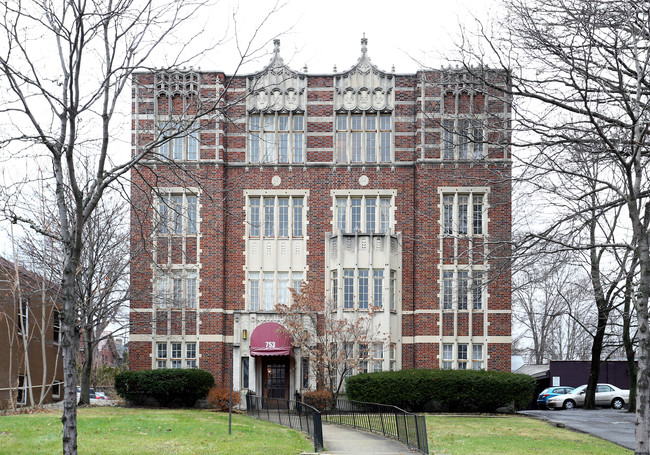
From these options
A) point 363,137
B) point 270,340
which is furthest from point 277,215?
point 270,340

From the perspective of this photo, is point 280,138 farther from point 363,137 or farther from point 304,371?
point 304,371

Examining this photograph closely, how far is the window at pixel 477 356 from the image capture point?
35166mm

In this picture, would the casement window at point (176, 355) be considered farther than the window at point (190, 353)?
No

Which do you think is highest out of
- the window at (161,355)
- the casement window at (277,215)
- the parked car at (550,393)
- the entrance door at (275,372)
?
the casement window at (277,215)

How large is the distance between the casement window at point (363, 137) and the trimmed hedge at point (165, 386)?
1135 cm

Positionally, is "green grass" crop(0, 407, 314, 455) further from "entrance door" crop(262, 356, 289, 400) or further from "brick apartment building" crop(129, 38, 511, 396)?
"entrance door" crop(262, 356, 289, 400)

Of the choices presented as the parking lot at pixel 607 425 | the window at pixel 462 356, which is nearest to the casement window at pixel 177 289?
the window at pixel 462 356

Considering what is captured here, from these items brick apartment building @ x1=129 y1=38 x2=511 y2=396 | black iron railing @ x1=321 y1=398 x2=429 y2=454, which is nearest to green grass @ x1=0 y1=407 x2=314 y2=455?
black iron railing @ x1=321 y1=398 x2=429 y2=454

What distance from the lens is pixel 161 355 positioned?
35594 mm

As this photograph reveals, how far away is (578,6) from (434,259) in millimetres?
20014

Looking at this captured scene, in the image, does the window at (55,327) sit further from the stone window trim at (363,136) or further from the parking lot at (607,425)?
A: the parking lot at (607,425)

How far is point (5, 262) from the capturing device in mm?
33312

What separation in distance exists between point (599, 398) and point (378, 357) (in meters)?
13.5

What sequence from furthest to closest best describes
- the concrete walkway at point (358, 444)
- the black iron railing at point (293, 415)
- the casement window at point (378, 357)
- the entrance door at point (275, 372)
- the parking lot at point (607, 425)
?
the entrance door at point (275, 372) < the casement window at point (378, 357) < the parking lot at point (607, 425) < the black iron railing at point (293, 415) < the concrete walkway at point (358, 444)
